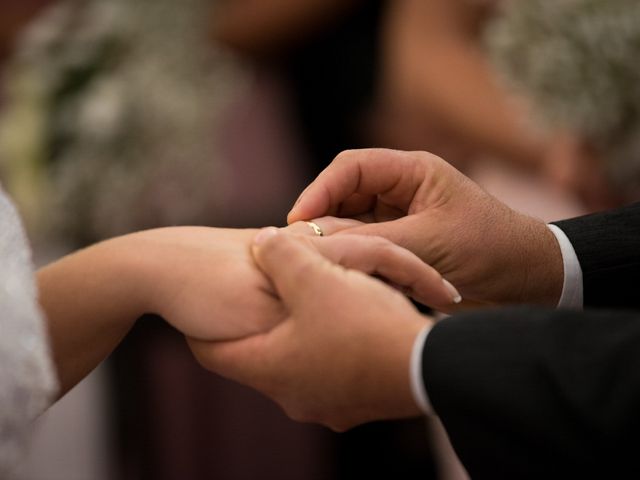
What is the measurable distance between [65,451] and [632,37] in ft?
4.25

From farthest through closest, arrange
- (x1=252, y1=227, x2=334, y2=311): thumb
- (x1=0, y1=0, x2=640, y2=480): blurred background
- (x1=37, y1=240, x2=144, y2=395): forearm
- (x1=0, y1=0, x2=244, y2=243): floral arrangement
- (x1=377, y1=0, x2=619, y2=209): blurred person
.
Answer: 1. (x1=377, y1=0, x2=619, y2=209): blurred person
2. (x1=0, y1=0, x2=244, y2=243): floral arrangement
3. (x1=0, y1=0, x2=640, y2=480): blurred background
4. (x1=37, y1=240, x2=144, y2=395): forearm
5. (x1=252, y1=227, x2=334, y2=311): thumb

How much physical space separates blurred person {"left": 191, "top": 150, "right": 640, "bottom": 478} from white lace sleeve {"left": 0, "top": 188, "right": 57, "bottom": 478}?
17 centimetres

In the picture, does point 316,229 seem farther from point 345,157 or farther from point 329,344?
point 329,344

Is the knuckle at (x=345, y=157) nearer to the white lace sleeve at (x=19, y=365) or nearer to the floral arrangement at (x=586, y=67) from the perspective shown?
the white lace sleeve at (x=19, y=365)

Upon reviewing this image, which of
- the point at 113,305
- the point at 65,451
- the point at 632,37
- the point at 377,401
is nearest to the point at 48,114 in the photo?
the point at 65,451

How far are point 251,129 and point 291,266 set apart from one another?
142 cm

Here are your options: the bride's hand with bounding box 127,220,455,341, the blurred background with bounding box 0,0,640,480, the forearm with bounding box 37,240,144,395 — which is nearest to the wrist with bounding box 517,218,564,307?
the bride's hand with bounding box 127,220,455,341

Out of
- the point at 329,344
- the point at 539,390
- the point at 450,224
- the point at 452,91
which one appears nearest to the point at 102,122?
the point at 452,91

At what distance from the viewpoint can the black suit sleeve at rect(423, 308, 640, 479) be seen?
0.69m

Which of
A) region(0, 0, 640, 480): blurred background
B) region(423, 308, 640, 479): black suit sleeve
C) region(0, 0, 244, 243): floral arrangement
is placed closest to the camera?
region(423, 308, 640, 479): black suit sleeve

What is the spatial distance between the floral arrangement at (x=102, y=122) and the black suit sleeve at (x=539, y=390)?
1037 mm

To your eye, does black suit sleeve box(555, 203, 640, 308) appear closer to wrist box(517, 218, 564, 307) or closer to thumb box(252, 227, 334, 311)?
wrist box(517, 218, 564, 307)

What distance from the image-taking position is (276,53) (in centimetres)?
244

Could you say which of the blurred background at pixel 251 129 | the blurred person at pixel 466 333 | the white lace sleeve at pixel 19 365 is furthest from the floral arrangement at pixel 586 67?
the white lace sleeve at pixel 19 365
